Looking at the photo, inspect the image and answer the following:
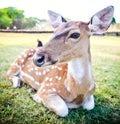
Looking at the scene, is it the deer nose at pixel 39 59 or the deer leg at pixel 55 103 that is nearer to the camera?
the deer nose at pixel 39 59

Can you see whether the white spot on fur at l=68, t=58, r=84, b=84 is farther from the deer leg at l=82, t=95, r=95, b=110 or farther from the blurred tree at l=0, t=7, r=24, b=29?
the blurred tree at l=0, t=7, r=24, b=29

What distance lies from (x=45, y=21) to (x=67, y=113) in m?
0.37

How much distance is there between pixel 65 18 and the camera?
1138 mm

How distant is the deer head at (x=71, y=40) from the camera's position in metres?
0.90

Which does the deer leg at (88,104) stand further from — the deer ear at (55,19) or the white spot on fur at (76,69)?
the deer ear at (55,19)

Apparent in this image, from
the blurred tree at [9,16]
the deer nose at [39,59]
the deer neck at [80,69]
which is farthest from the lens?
the blurred tree at [9,16]

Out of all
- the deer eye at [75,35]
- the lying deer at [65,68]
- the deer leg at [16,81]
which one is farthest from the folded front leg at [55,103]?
the deer eye at [75,35]

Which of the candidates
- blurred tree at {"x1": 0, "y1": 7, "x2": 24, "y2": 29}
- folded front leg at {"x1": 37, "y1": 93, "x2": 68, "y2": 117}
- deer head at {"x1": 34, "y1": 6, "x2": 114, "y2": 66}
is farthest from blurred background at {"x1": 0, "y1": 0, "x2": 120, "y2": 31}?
folded front leg at {"x1": 37, "y1": 93, "x2": 68, "y2": 117}

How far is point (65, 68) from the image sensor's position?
3.72 feet

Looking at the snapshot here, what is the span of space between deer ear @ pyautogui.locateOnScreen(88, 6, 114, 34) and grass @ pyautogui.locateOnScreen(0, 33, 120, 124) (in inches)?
3.1

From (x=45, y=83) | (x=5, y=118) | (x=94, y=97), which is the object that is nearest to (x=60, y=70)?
(x=45, y=83)

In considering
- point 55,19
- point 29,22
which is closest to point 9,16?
point 29,22

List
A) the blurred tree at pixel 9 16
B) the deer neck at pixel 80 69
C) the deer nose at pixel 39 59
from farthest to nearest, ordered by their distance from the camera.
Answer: the blurred tree at pixel 9 16, the deer neck at pixel 80 69, the deer nose at pixel 39 59

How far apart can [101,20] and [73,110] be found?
1.13ft
